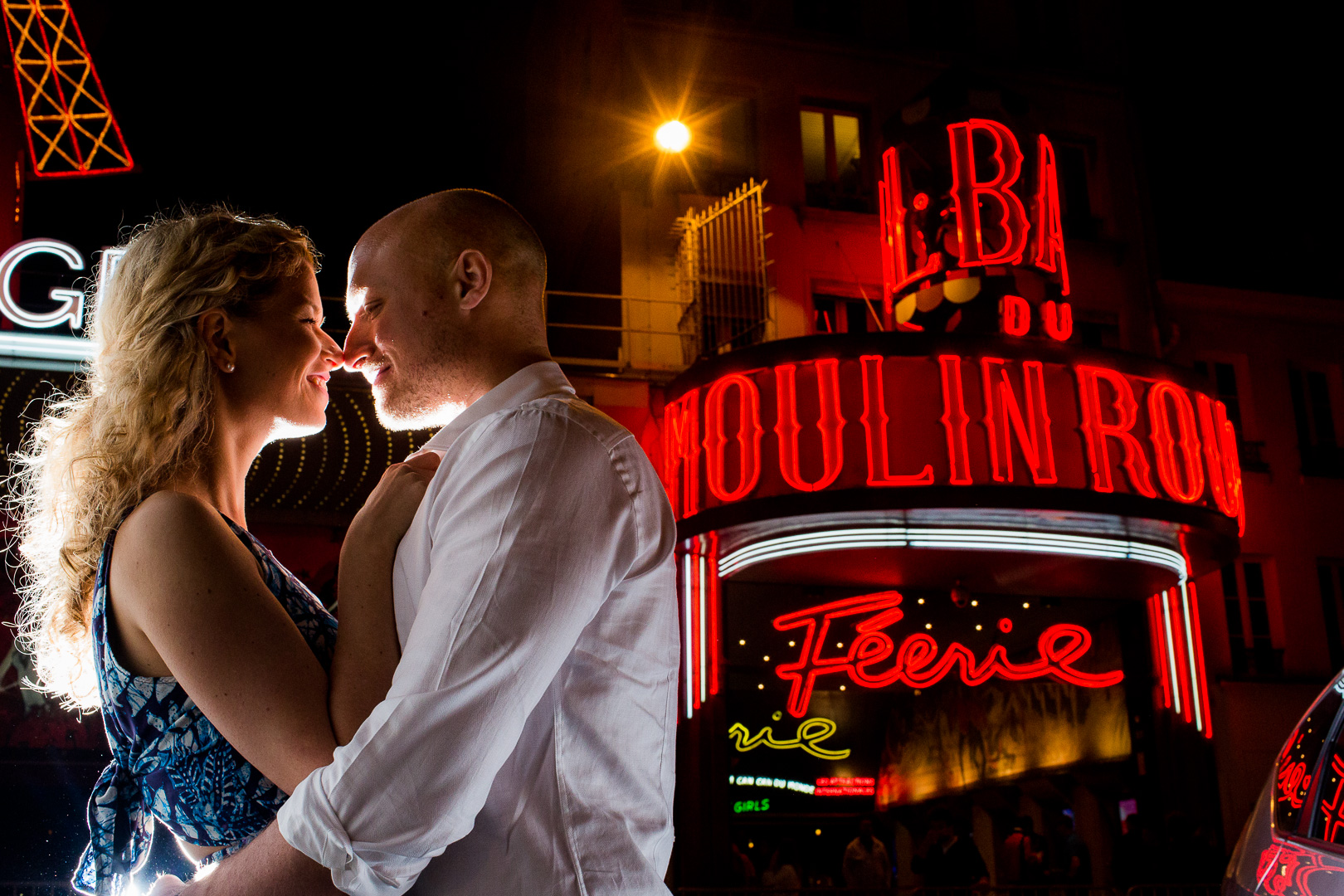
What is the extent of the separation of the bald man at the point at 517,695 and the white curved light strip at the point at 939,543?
326 inches

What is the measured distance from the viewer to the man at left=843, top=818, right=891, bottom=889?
34.5 feet

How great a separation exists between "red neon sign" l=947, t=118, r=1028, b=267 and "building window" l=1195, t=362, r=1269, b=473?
13.0 ft

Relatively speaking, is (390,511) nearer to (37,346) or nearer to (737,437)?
(737,437)

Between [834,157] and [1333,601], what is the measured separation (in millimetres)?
8421

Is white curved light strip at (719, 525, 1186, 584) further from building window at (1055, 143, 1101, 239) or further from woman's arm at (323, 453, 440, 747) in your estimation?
woman's arm at (323, 453, 440, 747)

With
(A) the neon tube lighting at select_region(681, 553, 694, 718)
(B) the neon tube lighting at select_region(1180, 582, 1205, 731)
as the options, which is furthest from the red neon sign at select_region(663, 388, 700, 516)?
(B) the neon tube lighting at select_region(1180, 582, 1205, 731)

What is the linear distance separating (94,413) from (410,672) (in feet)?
3.60

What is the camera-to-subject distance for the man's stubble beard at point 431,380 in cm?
188

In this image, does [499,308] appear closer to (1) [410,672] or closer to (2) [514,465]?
(2) [514,465]

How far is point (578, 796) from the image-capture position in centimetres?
144

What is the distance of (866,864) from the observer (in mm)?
10578

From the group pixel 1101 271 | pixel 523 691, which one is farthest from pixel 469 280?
pixel 1101 271

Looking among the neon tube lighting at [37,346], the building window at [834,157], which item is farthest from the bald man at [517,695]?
the building window at [834,157]

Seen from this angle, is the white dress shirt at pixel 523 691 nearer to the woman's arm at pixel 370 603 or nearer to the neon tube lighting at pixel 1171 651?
the woman's arm at pixel 370 603
